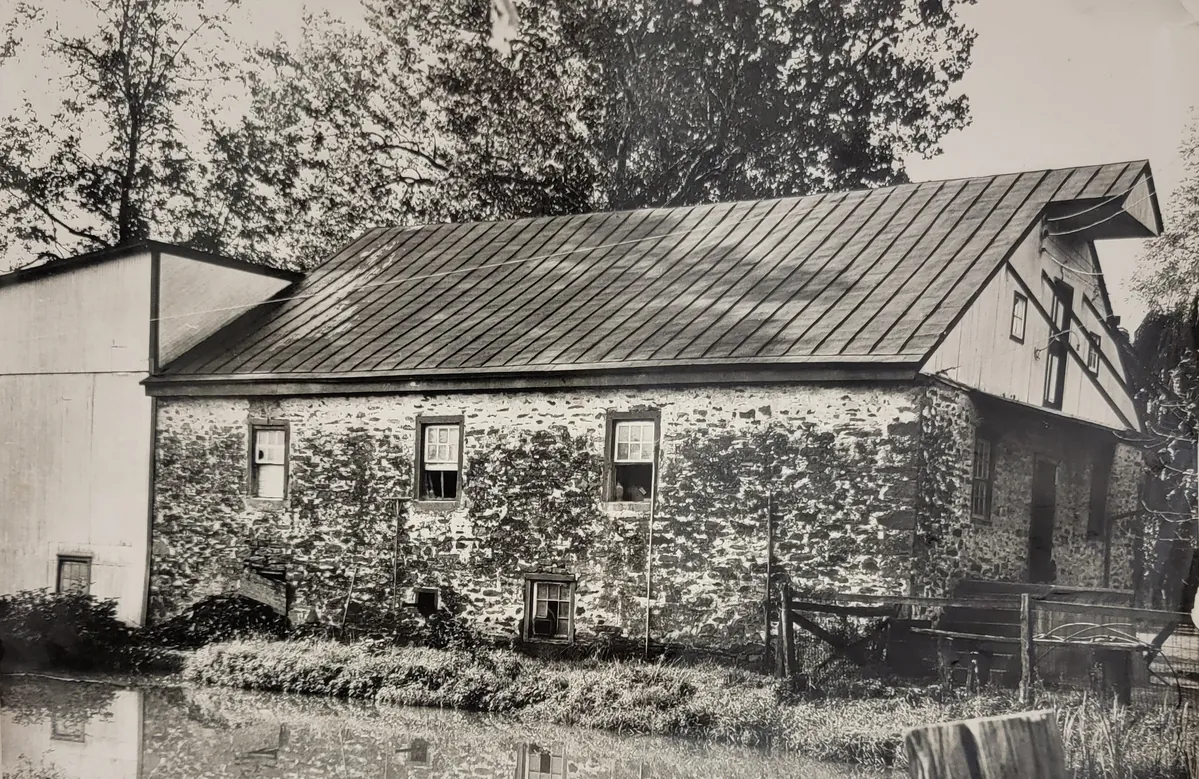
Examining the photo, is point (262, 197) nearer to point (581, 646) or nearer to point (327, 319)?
point (327, 319)

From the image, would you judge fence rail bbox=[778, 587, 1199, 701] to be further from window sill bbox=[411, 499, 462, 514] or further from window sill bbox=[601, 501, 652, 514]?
window sill bbox=[411, 499, 462, 514]

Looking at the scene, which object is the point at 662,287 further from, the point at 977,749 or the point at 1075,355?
the point at 977,749

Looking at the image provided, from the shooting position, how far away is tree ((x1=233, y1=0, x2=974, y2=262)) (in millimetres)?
4844

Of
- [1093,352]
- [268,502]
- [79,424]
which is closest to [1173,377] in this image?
[1093,352]

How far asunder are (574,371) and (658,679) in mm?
1542

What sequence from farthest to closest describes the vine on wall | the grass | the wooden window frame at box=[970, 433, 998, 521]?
the vine on wall < the wooden window frame at box=[970, 433, 998, 521] < the grass

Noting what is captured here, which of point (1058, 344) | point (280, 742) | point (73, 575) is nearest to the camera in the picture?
point (1058, 344)

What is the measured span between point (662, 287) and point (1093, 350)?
206 centimetres

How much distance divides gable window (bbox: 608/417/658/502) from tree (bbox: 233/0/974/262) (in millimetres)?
1131

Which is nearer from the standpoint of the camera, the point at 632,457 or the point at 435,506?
the point at 632,457

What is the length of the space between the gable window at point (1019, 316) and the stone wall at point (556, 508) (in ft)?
1.66

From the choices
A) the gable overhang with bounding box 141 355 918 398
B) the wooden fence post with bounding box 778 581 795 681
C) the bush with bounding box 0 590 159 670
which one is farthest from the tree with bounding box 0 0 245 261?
the wooden fence post with bounding box 778 581 795 681

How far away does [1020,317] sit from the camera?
4.48m

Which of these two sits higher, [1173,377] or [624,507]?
[1173,377]
